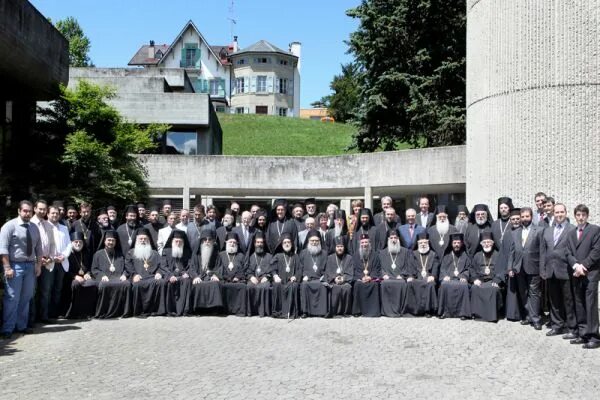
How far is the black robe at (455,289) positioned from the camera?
1024 centimetres

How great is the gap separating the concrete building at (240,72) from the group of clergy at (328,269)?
172 ft

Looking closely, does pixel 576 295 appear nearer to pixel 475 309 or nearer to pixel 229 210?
pixel 475 309

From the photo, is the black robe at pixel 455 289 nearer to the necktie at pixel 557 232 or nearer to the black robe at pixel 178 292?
the necktie at pixel 557 232

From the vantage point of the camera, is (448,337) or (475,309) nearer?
(448,337)

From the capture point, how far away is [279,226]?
12.5 meters

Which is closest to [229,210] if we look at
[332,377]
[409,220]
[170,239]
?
[170,239]

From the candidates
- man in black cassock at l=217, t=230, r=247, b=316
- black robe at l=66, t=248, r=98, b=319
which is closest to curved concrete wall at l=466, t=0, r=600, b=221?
man in black cassock at l=217, t=230, r=247, b=316

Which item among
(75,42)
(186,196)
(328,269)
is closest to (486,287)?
(328,269)

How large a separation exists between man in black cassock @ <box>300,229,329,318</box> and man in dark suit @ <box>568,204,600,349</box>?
3979mm

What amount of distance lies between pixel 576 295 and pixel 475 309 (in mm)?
1992

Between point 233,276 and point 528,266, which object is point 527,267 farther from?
point 233,276

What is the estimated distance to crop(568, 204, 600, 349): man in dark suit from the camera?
8.09 m

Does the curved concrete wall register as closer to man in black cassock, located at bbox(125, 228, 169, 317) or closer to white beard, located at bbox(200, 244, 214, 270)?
white beard, located at bbox(200, 244, 214, 270)

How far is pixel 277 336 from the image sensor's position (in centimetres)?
876
